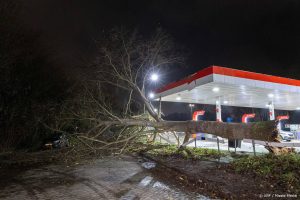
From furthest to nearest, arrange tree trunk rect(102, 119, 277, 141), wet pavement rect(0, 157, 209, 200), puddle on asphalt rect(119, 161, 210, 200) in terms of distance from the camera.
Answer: tree trunk rect(102, 119, 277, 141) → wet pavement rect(0, 157, 209, 200) → puddle on asphalt rect(119, 161, 210, 200)

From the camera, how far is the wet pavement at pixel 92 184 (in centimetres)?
568

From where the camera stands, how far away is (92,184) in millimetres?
6727

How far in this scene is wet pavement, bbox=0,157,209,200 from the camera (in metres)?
5.68

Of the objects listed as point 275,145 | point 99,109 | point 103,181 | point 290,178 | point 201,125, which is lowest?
point 103,181

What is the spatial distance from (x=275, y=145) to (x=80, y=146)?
835cm

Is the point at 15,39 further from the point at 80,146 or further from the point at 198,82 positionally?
the point at 198,82

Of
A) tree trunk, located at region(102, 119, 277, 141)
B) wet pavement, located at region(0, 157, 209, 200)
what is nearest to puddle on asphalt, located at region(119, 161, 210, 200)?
wet pavement, located at region(0, 157, 209, 200)

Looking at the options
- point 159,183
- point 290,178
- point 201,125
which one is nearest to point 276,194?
point 290,178

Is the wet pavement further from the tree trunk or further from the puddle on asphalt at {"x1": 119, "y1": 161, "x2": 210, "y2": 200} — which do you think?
the tree trunk

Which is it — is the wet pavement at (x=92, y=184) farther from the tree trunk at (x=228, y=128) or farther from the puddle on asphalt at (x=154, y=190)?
the tree trunk at (x=228, y=128)

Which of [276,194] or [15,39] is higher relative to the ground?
[15,39]

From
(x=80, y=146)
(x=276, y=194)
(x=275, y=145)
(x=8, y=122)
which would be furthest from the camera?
(x=8, y=122)

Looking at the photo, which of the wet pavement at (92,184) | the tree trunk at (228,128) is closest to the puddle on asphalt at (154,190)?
the wet pavement at (92,184)

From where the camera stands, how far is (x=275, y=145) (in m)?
7.68
